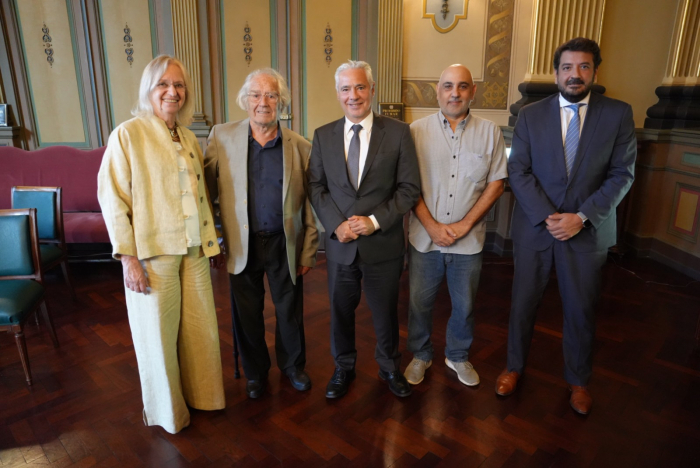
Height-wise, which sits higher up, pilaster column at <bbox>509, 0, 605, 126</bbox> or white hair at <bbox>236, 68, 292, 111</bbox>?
pilaster column at <bbox>509, 0, 605, 126</bbox>

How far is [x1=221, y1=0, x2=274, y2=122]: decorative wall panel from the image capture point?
5.35 m

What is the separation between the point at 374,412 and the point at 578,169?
4.70ft

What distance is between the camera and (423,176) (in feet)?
7.57

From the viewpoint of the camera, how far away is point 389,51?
5148 millimetres

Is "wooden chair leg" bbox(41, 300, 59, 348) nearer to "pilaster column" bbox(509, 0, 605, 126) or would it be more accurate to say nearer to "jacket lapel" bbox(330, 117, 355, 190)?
"jacket lapel" bbox(330, 117, 355, 190)

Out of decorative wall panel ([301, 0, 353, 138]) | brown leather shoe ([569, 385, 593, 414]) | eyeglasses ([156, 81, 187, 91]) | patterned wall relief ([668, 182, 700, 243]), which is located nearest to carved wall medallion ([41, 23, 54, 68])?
decorative wall panel ([301, 0, 353, 138])

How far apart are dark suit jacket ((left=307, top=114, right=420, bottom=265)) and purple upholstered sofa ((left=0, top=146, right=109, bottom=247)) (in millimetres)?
2966

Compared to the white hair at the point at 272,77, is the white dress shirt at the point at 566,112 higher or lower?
lower

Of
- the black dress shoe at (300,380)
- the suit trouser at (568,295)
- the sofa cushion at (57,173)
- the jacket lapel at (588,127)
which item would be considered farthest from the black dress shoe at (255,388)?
the sofa cushion at (57,173)

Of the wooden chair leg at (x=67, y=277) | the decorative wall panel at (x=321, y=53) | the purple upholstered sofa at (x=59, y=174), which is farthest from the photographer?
the decorative wall panel at (x=321, y=53)

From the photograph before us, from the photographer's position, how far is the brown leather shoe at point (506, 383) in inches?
95.4

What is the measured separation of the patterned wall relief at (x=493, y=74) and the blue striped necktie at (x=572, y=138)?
310cm

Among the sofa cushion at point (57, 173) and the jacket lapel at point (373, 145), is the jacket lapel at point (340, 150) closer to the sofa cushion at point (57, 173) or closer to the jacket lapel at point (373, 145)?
the jacket lapel at point (373, 145)

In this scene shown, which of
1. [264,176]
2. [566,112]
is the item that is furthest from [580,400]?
[264,176]
